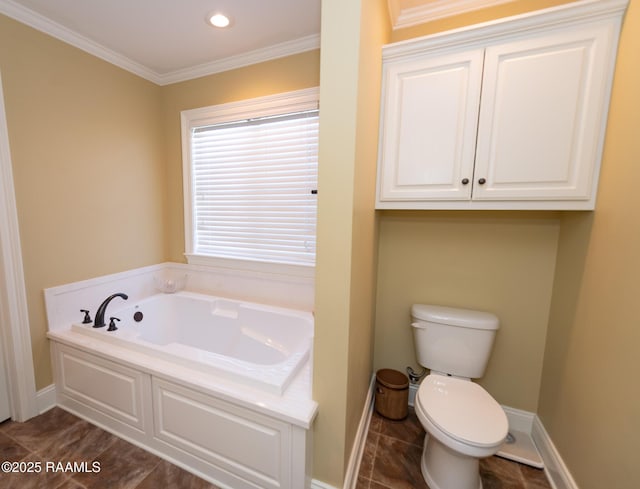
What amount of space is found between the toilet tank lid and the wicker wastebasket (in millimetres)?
492

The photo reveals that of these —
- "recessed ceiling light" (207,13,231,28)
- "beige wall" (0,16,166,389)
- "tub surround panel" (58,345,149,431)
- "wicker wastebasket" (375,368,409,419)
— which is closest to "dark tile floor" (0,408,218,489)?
"tub surround panel" (58,345,149,431)

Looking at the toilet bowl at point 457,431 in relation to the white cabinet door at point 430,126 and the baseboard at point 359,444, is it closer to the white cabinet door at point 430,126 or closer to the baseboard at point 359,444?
the baseboard at point 359,444

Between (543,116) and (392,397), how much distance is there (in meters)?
1.77

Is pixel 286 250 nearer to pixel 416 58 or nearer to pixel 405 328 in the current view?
pixel 405 328

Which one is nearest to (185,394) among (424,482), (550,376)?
(424,482)

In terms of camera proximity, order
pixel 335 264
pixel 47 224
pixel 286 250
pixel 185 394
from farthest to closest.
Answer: pixel 286 250 < pixel 47 224 < pixel 185 394 < pixel 335 264

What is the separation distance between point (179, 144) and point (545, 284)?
2940 mm

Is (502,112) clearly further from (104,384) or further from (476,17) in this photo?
(104,384)

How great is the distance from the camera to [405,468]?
144 cm

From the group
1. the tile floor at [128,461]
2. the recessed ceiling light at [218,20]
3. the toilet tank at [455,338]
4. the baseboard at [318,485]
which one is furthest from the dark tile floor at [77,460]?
the recessed ceiling light at [218,20]

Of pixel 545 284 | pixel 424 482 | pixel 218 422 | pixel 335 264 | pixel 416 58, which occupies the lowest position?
pixel 424 482

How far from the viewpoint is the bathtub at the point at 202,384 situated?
3.92 feet

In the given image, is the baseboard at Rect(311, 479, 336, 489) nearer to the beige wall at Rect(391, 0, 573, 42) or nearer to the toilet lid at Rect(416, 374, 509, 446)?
the toilet lid at Rect(416, 374, 509, 446)

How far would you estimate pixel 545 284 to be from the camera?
1.55 metres
